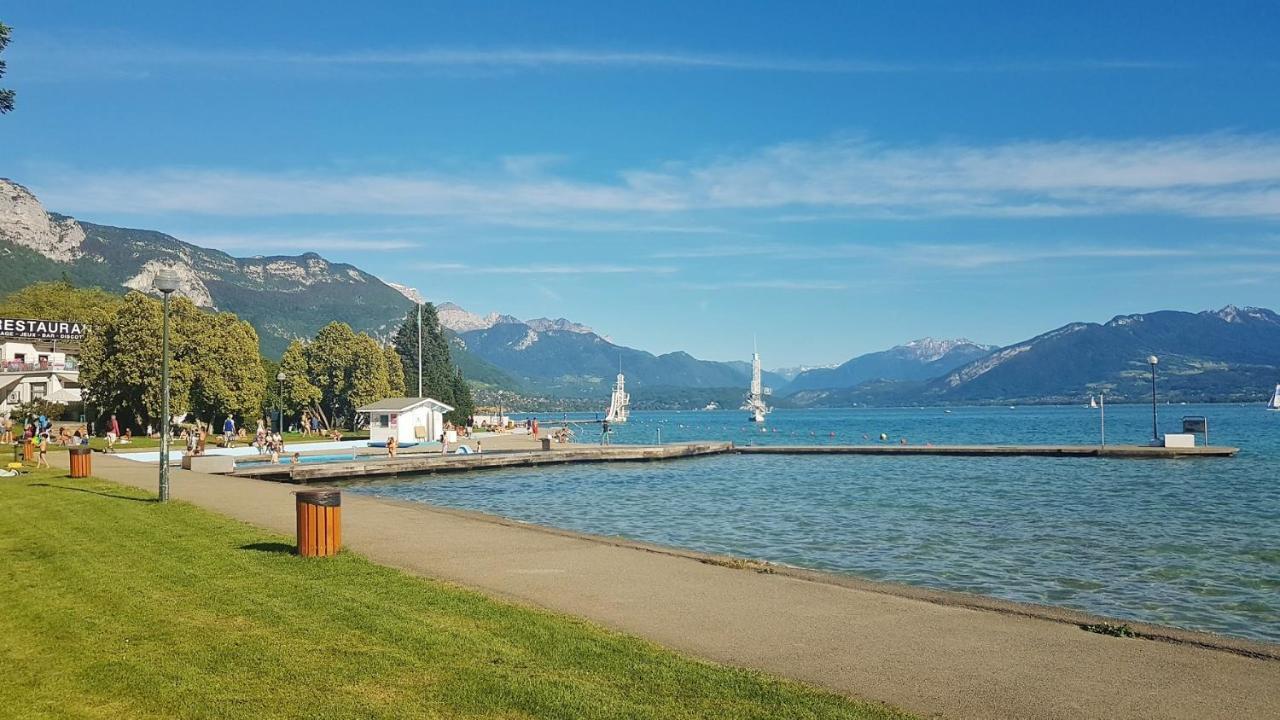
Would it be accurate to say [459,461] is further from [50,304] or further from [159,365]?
[50,304]

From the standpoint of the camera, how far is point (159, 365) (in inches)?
2360

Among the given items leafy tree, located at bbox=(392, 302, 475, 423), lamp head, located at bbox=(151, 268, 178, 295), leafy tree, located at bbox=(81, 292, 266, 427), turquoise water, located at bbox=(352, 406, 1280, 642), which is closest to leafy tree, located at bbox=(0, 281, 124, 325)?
leafy tree, located at bbox=(392, 302, 475, 423)

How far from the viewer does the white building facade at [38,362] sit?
251 ft

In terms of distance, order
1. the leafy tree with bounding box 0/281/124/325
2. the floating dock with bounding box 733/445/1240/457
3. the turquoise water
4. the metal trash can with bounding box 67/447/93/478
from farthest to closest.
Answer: the leafy tree with bounding box 0/281/124/325, the floating dock with bounding box 733/445/1240/457, the metal trash can with bounding box 67/447/93/478, the turquoise water

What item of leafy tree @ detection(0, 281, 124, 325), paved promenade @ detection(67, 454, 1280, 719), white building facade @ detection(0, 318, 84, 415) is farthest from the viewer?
leafy tree @ detection(0, 281, 124, 325)

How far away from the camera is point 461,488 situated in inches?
1491

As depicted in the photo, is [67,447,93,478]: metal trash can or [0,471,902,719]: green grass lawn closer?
[0,471,902,719]: green grass lawn

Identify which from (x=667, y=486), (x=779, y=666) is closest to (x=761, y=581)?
(x=779, y=666)

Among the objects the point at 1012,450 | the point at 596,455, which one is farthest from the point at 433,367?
the point at 1012,450

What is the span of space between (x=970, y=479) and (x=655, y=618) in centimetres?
3521

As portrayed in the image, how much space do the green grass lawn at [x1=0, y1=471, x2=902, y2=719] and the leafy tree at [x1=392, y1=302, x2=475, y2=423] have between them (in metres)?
85.3

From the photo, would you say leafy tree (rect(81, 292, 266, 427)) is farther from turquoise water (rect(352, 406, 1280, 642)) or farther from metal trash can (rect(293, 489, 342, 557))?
metal trash can (rect(293, 489, 342, 557))

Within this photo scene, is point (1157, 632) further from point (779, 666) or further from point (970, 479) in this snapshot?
point (970, 479)

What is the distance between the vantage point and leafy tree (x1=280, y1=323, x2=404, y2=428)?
84.4m
